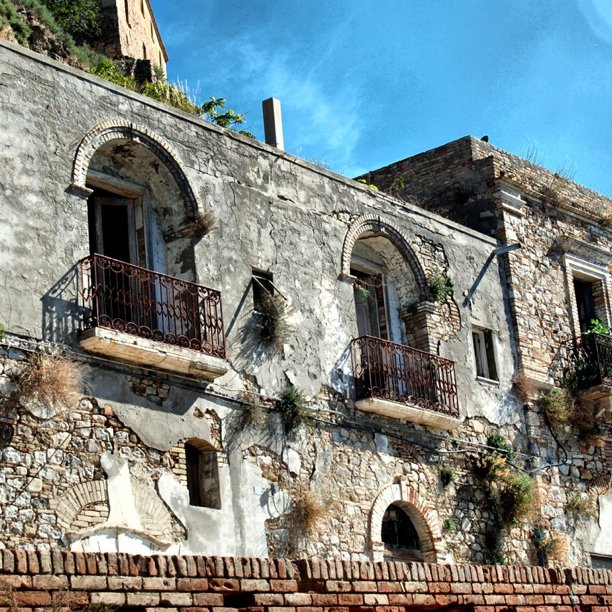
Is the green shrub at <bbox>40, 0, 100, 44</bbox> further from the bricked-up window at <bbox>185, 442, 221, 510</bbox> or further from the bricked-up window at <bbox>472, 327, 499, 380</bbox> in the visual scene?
the bricked-up window at <bbox>185, 442, 221, 510</bbox>

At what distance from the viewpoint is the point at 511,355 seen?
22.4m

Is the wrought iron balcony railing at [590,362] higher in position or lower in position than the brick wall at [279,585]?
higher

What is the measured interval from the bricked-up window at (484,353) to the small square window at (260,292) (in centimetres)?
470

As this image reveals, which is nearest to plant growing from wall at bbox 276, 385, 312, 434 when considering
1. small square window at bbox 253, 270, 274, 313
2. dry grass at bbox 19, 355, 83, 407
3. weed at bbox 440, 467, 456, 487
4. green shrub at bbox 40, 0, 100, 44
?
small square window at bbox 253, 270, 274, 313

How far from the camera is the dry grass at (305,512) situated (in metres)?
17.5

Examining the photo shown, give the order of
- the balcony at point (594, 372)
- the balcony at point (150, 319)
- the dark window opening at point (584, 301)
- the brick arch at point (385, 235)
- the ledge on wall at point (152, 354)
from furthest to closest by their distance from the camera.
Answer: the dark window opening at point (584, 301), the balcony at point (594, 372), the brick arch at point (385, 235), the balcony at point (150, 319), the ledge on wall at point (152, 354)

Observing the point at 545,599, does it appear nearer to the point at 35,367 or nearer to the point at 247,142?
the point at 35,367

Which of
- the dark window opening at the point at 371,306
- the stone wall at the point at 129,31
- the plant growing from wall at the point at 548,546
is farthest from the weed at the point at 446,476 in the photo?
the stone wall at the point at 129,31

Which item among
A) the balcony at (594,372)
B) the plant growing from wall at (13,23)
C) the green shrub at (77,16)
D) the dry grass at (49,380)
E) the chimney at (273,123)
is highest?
the green shrub at (77,16)

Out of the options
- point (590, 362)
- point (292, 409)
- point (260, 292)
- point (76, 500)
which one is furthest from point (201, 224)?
point (590, 362)

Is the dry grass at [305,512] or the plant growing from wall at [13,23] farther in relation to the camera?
the plant growing from wall at [13,23]

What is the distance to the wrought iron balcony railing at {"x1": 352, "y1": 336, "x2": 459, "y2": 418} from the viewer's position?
63.5 ft

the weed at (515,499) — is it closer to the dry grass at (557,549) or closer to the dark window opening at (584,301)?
the dry grass at (557,549)

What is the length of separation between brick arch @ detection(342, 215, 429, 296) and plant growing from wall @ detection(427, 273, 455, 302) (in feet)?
0.34
